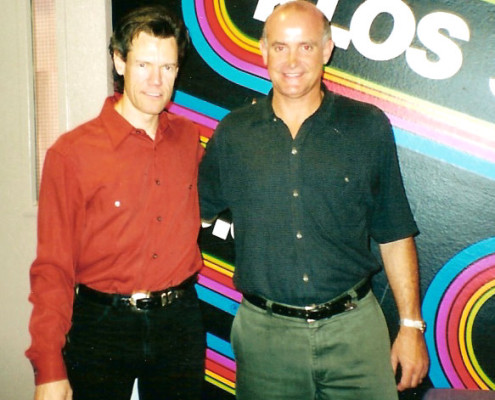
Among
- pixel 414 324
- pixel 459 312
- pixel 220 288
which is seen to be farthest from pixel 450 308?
pixel 220 288

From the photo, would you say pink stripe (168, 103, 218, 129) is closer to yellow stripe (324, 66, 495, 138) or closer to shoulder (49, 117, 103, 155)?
yellow stripe (324, 66, 495, 138)

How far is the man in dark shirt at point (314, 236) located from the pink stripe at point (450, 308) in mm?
414

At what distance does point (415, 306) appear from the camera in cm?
174

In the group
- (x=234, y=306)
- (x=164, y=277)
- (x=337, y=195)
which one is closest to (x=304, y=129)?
(x=337, y=195)

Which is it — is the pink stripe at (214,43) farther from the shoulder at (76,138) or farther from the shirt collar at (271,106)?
the shoulder at (76,138)

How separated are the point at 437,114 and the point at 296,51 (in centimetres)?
74

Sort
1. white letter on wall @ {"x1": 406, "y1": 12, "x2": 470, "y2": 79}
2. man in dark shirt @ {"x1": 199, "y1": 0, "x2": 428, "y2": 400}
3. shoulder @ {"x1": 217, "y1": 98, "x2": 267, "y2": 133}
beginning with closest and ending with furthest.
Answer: man in dark shirt @ {"x1": 199, "y1": 0, "x2": 428, "y2": 400} → shoulder @ {"x1": 217, "y1": 98, "x2": 267, "y2": 133} → white letter on wall @ {"x1": 406, "y1": 12, "x2": 470, "y2": 79}

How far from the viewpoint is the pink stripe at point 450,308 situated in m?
2.04

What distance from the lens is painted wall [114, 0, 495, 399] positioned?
197cm

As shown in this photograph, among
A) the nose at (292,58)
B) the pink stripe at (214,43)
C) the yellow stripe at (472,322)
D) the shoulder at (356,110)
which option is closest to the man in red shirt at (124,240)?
the nose at (292,58)

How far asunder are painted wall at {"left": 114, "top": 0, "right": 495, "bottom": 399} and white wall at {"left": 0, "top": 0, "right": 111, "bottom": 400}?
558 mm

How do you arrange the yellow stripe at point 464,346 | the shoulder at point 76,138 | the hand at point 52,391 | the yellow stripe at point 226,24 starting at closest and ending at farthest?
the hand at point 52,391 → the shoulder at point 76,138 → the yellow stripe at point 464,346 → the yellow stripe at point 226,24

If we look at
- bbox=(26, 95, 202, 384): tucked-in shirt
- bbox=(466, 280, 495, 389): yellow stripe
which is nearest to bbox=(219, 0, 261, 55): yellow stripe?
bbox=(26, 95, 202, 384): tucked-in shirt

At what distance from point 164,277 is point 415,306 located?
91 cm
